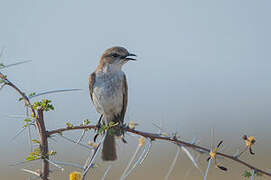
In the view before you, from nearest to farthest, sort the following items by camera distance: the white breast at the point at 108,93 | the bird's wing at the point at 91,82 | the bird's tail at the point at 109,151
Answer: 1. the bird's tail at the point at 109,151
2. the white breast at the point at 108,93
3. the bird's wing at the point at 91,82

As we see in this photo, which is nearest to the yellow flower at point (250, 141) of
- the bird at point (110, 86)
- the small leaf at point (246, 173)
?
the small leaf at point (246, 173)

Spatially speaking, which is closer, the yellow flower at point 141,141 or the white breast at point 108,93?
the yellow flower at point 141,141

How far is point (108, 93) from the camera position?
5.74 m

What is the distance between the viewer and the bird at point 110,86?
18.9ft

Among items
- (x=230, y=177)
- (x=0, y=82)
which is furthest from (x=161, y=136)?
(x=230, y=177)

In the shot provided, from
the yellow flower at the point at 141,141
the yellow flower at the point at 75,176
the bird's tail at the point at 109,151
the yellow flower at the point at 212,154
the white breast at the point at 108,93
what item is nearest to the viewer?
the yellow flower at the point at 75,176

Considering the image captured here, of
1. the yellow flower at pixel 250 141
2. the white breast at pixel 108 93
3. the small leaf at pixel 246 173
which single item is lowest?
the small leaf at pixel 246 173

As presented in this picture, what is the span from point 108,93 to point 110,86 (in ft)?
0.37

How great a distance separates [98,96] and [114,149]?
81cm

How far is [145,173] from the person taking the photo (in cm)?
1939

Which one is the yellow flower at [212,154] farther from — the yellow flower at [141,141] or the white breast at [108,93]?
the white breast at [108,93]

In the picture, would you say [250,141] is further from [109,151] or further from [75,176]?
[109,151]

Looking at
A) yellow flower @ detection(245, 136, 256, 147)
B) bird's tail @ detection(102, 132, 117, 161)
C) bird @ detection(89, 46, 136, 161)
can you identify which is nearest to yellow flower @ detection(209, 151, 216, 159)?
yellow flower @ detection(245, 136, 256, 147)

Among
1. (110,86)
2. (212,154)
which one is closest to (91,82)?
(110,86)
